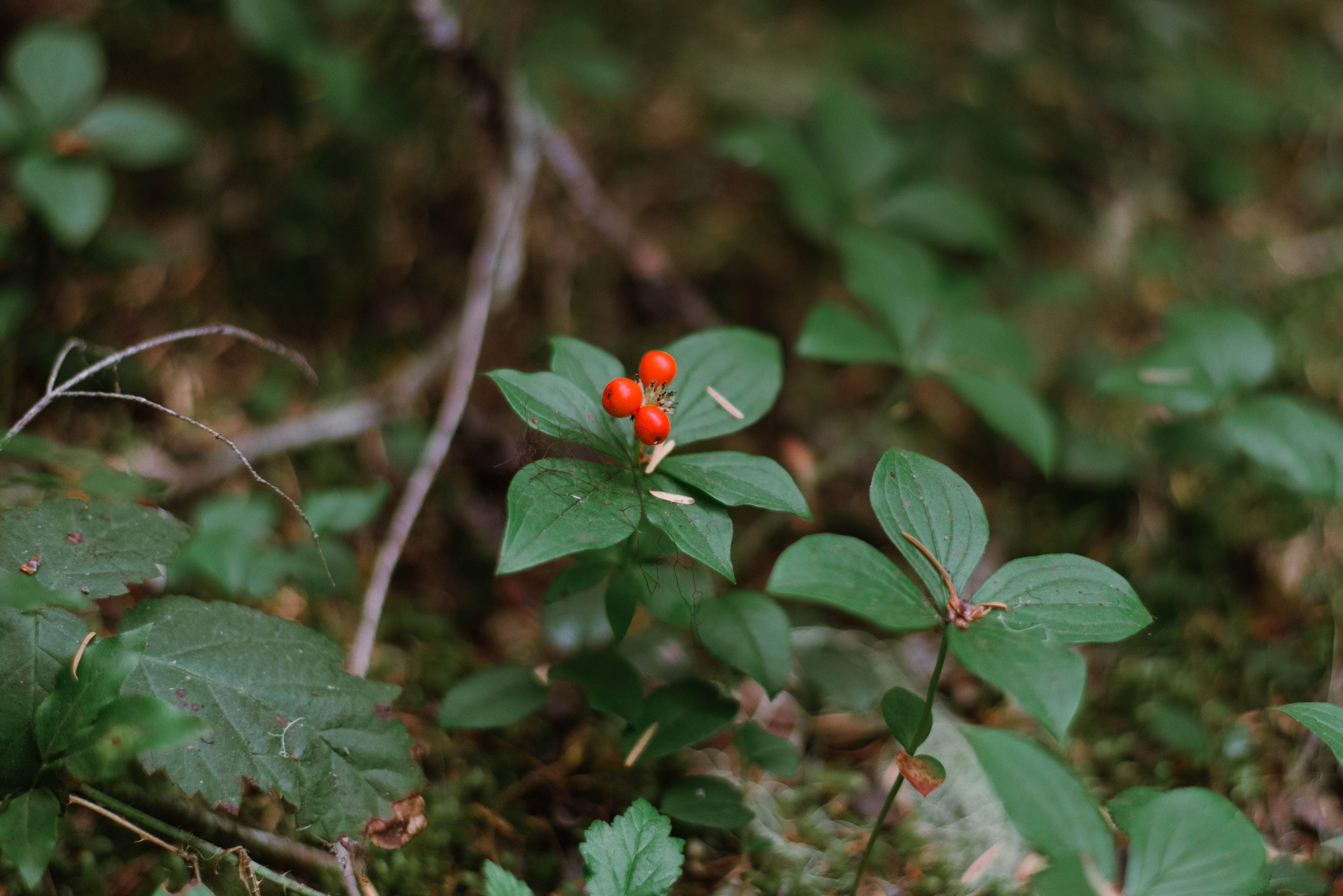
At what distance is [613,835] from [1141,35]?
11.7 ft

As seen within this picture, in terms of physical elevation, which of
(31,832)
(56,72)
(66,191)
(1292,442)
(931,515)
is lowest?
(31,832)

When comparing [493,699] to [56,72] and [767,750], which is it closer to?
[767,750]

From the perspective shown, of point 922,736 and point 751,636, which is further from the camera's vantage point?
point 751,636

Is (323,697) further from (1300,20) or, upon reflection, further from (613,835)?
(1300,20)

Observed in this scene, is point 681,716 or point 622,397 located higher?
point 622,397

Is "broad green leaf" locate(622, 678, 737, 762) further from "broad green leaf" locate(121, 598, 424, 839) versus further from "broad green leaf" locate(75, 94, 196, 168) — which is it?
"broad green leaf" locate(75, 94, 196, 168)

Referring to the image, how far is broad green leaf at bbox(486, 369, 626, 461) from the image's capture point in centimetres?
130

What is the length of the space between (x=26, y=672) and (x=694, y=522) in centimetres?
105

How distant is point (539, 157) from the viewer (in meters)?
2.56

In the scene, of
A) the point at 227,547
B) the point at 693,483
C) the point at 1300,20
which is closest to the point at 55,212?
the point at 227,547

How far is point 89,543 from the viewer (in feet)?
4.42

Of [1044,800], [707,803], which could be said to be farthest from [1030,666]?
[707,803]

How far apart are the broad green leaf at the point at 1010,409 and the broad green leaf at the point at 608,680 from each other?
1110mm

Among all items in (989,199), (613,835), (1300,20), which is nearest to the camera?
(613,835)
